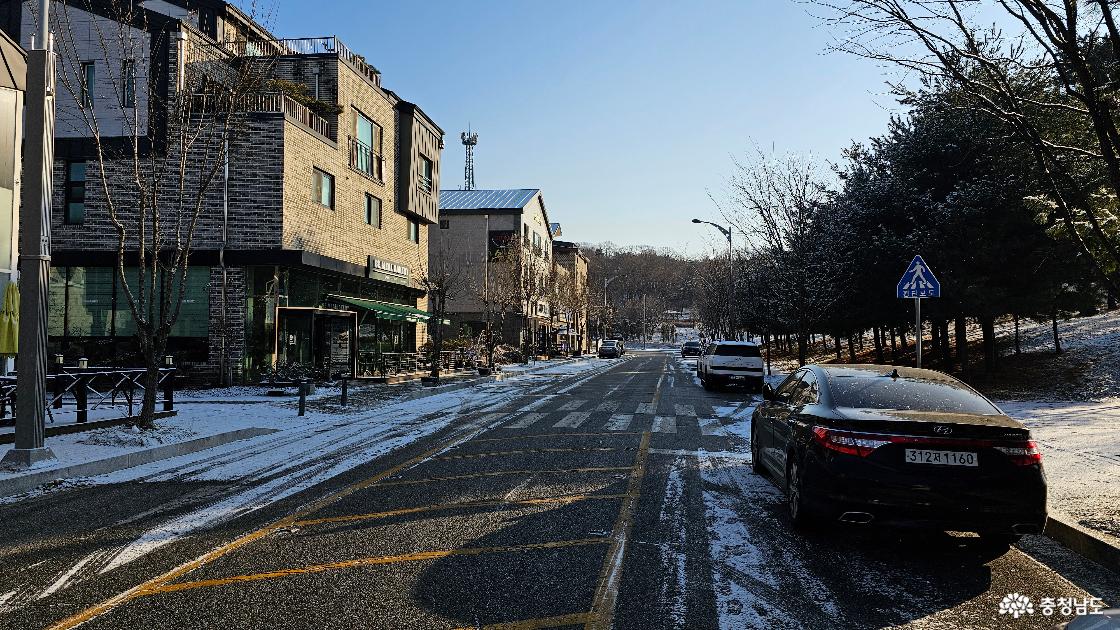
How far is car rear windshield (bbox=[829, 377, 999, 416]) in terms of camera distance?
Result: 261 inches

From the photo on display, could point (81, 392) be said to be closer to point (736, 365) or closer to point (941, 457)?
point (941, 457)

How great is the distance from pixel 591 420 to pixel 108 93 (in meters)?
20.9

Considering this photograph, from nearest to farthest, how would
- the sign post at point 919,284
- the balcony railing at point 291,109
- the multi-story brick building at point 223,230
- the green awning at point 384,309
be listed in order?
the sign post at point 919,284 < the multi-story brick building at point 223,230 < the balcony railing at point 291,109 < the green awning at point 384,309

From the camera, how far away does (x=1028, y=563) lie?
6000mm

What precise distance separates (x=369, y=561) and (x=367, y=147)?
103 ft

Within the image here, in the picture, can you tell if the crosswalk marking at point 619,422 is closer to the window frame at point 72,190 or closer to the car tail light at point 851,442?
the car tail light at point 851,442

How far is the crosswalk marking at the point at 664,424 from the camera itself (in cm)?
1452

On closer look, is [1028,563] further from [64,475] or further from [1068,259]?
[1068,259]

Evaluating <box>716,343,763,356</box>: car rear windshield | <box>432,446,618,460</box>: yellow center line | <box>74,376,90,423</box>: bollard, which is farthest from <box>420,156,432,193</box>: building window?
<box>432,446,618,460</box>: yellow center line

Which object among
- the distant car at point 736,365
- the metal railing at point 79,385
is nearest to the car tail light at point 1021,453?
the metal railing at point 79,385

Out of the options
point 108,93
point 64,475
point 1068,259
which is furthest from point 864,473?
point 108,93

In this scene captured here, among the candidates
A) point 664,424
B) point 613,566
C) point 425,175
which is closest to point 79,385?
point 664,424

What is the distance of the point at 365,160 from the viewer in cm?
3469

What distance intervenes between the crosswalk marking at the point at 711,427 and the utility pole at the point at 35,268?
403 inches
